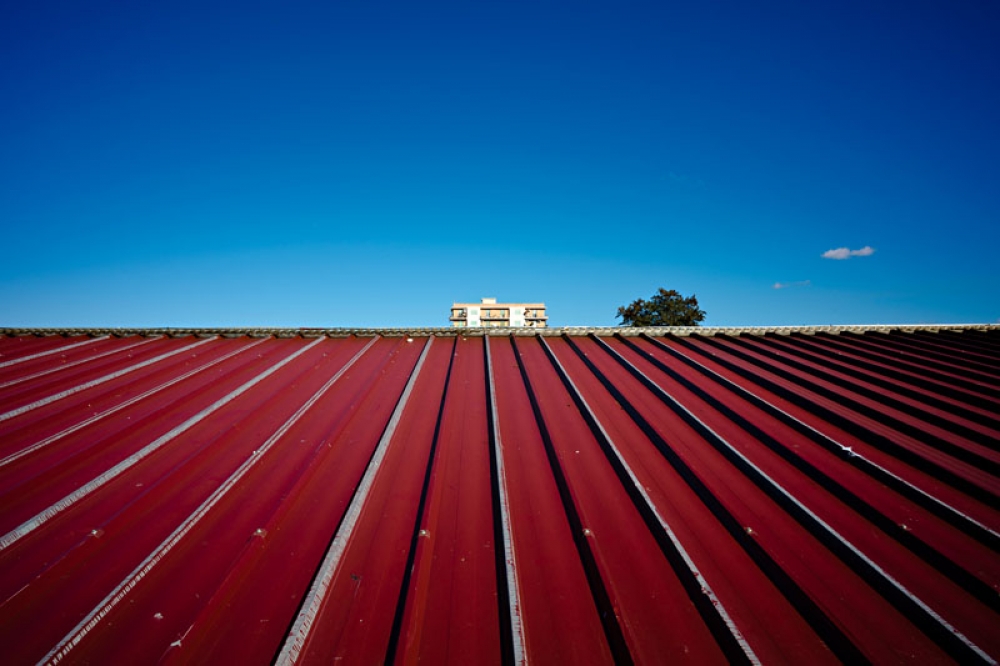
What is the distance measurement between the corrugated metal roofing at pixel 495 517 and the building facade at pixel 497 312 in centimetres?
5275

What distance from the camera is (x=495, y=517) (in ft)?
8.02

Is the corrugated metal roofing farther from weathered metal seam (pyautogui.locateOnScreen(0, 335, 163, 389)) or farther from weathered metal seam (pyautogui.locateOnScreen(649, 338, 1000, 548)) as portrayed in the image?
weathered metal seam (pyautogui.locateOnScreen(0, 335, 163, 389))

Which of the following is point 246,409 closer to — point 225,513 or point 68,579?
point 225,513

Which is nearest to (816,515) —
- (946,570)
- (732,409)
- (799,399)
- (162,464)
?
(946,570)

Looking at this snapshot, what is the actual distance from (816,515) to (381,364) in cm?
469

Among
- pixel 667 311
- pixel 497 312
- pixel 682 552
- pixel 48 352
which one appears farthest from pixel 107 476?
pixel 497 312

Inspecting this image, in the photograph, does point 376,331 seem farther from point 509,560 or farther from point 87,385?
point 509,560

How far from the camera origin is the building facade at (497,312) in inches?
2263

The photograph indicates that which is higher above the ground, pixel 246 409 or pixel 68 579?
pixel 246 409

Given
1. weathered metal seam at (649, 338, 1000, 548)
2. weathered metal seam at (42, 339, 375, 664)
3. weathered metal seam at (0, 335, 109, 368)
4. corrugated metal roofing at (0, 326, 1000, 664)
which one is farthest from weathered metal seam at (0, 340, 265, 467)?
weathered metal seam at (649, 338, 1000, 548)

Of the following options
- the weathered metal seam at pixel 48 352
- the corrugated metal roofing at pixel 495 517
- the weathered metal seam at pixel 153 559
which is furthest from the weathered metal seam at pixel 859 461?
the weathered metal seam at pixel 48 352

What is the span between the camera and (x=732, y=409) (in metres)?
3.89

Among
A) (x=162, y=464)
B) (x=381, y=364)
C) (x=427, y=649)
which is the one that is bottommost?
(x=427, y=649)

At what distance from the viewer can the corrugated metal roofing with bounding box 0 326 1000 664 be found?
1.75 m
